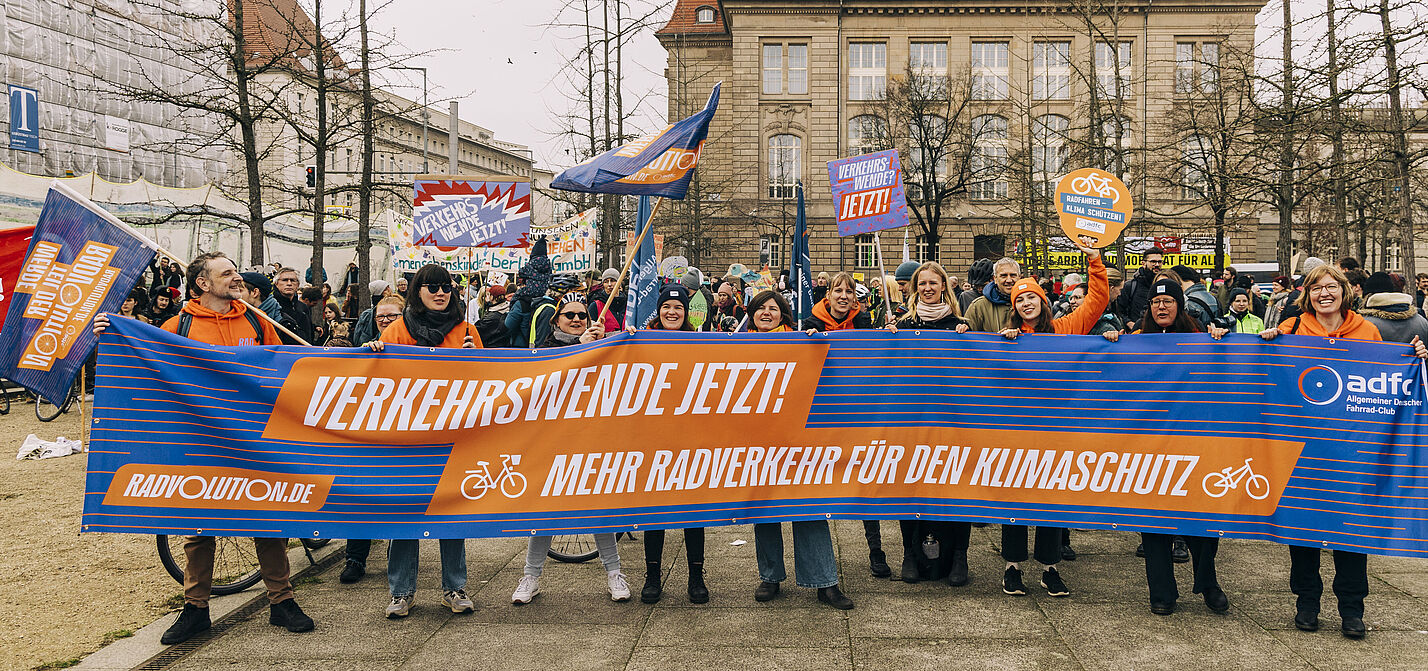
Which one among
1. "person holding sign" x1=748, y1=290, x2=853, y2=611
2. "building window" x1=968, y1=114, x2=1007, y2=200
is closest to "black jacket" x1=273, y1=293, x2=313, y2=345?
"person holding sign" x1=748, y1=290, x2=853, y2=611

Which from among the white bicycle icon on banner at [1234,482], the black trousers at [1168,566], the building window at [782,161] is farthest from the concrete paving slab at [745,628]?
the building window at [782,161]

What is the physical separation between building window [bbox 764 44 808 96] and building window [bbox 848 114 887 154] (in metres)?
3.58

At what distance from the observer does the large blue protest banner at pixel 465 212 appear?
10.9 meters

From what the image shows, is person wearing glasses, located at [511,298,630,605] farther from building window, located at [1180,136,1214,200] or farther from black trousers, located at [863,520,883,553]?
building window, located at [1180,136,1214,200]

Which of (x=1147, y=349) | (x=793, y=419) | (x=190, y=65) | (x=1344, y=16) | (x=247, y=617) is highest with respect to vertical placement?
(x=190, y=65)

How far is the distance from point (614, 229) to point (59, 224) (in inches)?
786

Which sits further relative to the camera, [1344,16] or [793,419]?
[1344,16]

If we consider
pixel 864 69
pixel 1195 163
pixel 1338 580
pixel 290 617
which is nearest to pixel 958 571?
pixel 1338 580

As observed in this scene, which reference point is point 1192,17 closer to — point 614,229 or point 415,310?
point 614,229

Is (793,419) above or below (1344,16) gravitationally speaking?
below

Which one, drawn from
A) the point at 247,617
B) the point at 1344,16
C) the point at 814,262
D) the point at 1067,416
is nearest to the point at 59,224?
the point at 247,617

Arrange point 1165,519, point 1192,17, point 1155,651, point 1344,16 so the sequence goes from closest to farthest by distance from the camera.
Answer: point 1155,651
point 1165,519
point 1344,16
point 1192,17

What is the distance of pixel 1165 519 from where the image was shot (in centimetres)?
552

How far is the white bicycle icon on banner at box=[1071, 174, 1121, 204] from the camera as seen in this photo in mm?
8039
